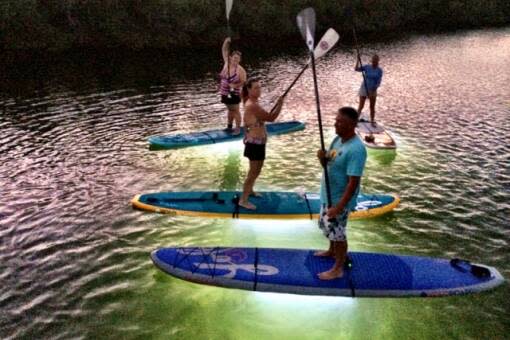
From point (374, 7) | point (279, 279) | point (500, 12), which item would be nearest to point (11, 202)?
point (279, 279)

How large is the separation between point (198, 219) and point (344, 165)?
4716 millimetres

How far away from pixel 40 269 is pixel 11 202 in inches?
129

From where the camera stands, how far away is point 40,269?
826 centimetres

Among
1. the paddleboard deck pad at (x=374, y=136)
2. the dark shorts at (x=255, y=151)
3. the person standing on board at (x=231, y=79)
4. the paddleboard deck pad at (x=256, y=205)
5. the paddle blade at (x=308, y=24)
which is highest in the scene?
the paddle blade at (x=308, y=24)

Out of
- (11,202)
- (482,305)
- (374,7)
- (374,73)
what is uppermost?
(374,7)

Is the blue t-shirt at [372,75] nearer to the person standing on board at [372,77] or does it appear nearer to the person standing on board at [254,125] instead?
the person standing on board at [372,77]

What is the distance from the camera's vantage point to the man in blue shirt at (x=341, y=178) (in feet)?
19.9

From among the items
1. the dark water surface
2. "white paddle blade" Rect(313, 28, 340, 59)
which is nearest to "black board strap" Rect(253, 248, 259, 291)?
the dark water surface

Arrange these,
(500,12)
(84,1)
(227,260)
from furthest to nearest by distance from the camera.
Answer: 1. (500,12)
2. (84,1)
3. (227,260)

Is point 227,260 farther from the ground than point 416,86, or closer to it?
closer to it

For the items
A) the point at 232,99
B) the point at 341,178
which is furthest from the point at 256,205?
the point at 232,99

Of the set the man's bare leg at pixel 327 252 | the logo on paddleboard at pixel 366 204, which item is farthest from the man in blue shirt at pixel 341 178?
the logo on paddleboard at pixel 366 204

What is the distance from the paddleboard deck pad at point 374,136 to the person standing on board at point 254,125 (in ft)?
18.9

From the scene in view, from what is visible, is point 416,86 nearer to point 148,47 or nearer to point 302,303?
point 302,303
